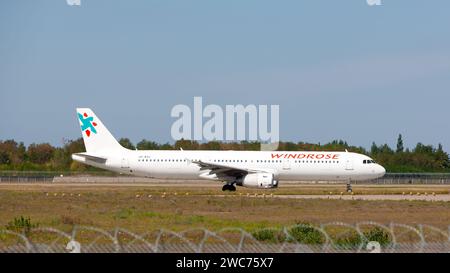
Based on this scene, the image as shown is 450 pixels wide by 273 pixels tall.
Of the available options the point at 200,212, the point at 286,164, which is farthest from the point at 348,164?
the point at 200,212

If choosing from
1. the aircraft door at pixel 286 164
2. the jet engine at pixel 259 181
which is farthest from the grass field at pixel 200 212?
the aircraft door at pixel 286 164

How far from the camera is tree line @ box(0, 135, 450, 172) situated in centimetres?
10325

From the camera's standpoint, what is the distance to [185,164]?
60.3 m

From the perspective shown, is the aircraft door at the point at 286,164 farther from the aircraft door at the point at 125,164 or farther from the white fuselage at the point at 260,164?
the aircraft door at the point at 125,164

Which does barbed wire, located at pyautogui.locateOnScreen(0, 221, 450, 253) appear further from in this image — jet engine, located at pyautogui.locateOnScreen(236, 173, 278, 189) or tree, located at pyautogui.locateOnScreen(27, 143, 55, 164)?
tree, located at pyautogui.locateOnScreen(27, 143, 55, 164)

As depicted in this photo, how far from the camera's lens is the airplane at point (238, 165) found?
5925cm

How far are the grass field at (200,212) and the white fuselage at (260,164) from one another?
13.4 m

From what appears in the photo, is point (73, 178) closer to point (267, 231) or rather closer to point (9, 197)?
point (9, 197)

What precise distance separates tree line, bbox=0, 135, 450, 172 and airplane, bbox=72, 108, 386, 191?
3661cm

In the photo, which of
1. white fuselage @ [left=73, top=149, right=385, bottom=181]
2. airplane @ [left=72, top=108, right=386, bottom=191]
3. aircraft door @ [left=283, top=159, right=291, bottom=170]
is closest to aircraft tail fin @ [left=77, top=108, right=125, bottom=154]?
airplane @ [left=72, top=108, right=386, bottom=191]

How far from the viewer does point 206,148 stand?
357 feet

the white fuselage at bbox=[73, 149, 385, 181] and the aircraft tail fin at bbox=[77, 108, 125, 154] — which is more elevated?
the aircraft tail fin at bbox=[77, 108, 125, 154]
